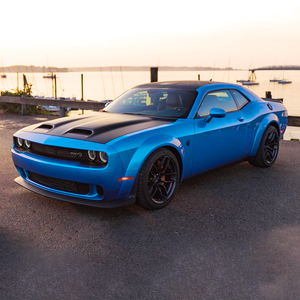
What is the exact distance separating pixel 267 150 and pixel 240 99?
1180 mm

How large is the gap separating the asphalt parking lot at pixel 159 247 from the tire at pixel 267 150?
3.41ft

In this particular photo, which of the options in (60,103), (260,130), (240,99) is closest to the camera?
(240,99)

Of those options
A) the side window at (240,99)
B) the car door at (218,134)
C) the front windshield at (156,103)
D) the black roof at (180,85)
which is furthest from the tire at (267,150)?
the front windshield at (156,103)

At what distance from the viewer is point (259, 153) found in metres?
6.14

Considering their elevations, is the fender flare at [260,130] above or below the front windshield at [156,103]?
below

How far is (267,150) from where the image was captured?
6.37 metres

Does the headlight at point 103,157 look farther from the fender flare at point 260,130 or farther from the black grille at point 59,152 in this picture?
the fender flare at point 260,130

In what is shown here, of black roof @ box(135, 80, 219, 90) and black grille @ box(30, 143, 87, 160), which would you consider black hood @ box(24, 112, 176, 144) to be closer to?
black grille @ box(30, 143, 87, 160)

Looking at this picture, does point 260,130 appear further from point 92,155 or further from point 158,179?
point 92,155

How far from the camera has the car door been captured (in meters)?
4.80

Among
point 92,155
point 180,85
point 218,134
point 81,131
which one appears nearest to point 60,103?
point 180,85

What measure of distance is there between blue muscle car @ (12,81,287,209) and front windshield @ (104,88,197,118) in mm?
14

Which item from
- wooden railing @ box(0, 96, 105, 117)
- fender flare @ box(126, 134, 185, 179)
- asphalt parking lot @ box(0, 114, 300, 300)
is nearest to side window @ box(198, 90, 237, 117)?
fender flare @ box(126, 134, 185, 179)

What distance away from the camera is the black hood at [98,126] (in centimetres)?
401
